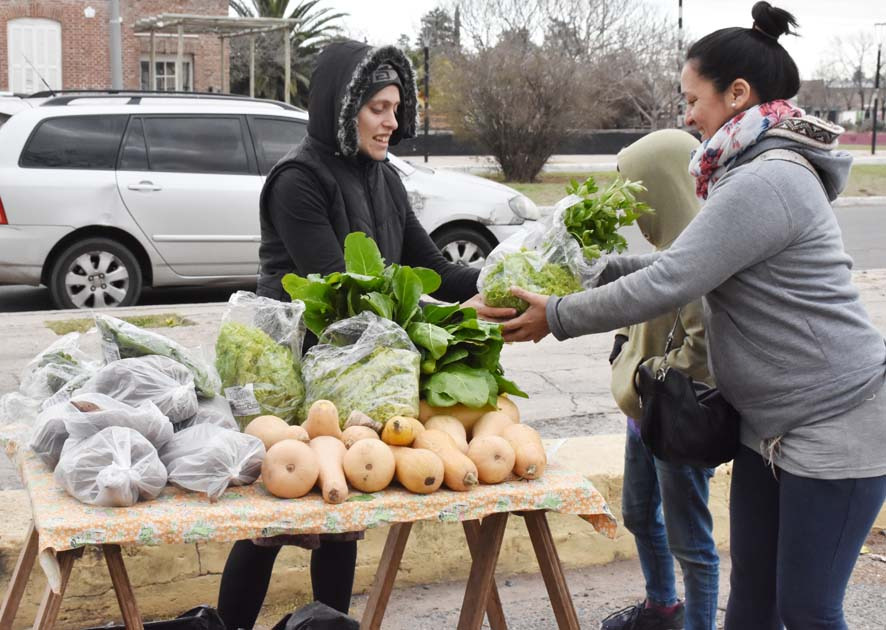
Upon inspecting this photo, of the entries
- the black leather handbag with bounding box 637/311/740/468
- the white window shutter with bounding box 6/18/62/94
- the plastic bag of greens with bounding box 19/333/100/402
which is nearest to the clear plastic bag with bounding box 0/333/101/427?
the plastic bag of greens with bounding box 19/333/100/402

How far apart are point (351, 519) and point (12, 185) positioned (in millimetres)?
7585

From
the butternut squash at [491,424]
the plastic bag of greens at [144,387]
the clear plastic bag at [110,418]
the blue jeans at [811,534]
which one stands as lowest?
the blue jeans at [811,534]

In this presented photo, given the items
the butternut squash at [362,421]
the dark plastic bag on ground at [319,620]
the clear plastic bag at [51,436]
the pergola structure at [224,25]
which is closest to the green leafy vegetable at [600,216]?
the butternut squash at [362,421]

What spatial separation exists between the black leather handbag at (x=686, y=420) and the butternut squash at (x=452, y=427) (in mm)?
497

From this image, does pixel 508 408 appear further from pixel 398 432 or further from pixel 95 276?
pixel 95 276

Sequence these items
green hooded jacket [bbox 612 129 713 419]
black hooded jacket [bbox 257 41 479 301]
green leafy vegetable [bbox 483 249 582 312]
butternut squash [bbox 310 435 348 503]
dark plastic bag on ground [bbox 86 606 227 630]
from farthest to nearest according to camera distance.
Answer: black hooded jacket [bbox 257 41 479 301] < green hooded jacket [bbox 612 129 713 419] < dark plastic bag on ground [bbox 86 606 227 630] < green leafy vegetable [bbox 483 249 582 312] < butternut squash [bbox 310 435 348 503]

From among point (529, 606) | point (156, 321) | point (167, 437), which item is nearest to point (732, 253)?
point (167, 437)

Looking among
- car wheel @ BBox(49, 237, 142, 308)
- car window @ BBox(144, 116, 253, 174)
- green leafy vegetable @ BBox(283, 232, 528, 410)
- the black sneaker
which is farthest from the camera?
car window @ BBox(144, 116, 253, 174)

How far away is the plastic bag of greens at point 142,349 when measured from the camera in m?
2.90

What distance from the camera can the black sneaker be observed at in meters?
3.79

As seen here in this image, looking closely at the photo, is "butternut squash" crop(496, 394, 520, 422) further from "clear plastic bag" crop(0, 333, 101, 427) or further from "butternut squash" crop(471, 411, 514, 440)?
"clear plastic bag" crop(0, 333, 101, 427)

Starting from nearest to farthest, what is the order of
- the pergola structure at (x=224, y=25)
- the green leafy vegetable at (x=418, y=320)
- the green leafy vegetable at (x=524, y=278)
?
the green leafy vegetable at (x=418, y=320)
the green leafy vegetable at (x=524, y=278)
the pergola structure at (x=224, y=25)

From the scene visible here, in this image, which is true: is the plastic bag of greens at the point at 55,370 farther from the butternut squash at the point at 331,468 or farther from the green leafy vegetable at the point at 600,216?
the green leafy vegetable at the point at 600,216

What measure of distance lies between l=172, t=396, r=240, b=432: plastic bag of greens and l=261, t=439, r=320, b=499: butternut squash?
0.25m
